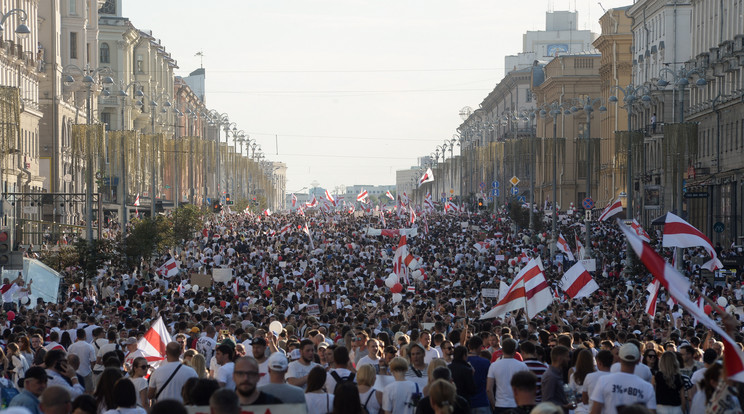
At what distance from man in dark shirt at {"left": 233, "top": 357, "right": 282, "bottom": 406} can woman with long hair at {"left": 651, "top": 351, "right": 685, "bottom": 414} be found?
4225 millimetres

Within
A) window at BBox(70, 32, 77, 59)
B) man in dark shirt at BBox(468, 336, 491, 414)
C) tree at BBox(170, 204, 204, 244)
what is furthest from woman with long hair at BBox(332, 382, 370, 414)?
window at BBox(70, 32, 77, 59)

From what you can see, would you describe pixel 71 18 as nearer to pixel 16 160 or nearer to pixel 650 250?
pixel 16 160

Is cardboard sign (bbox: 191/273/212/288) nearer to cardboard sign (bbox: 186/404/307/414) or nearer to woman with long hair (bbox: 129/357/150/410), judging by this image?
woman with long hair (bbox: 129/357/150/410)

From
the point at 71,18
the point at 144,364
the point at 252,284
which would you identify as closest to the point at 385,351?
the point at 144,364

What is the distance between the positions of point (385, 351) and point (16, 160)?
149 ft

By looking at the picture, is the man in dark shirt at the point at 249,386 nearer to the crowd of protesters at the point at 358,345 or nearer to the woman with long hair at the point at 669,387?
the crowd of protesters at the point at 358,345

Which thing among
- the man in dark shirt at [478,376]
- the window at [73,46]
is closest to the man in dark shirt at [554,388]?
the man in dark shirt at [478,376]

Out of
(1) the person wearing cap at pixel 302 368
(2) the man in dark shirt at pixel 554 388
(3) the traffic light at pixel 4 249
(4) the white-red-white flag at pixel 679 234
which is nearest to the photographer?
(2) the man in dark shirt at pixel 554 388

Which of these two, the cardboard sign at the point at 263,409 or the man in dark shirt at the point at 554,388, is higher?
the cardboard sign at the point at 263,409

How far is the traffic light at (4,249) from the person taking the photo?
23.8 metres

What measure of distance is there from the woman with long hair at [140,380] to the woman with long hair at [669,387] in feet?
14.9

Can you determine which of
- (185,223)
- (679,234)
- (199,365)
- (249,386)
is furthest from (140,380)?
(185,223)

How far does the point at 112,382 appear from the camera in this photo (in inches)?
386

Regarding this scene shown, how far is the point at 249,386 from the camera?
848 cm
